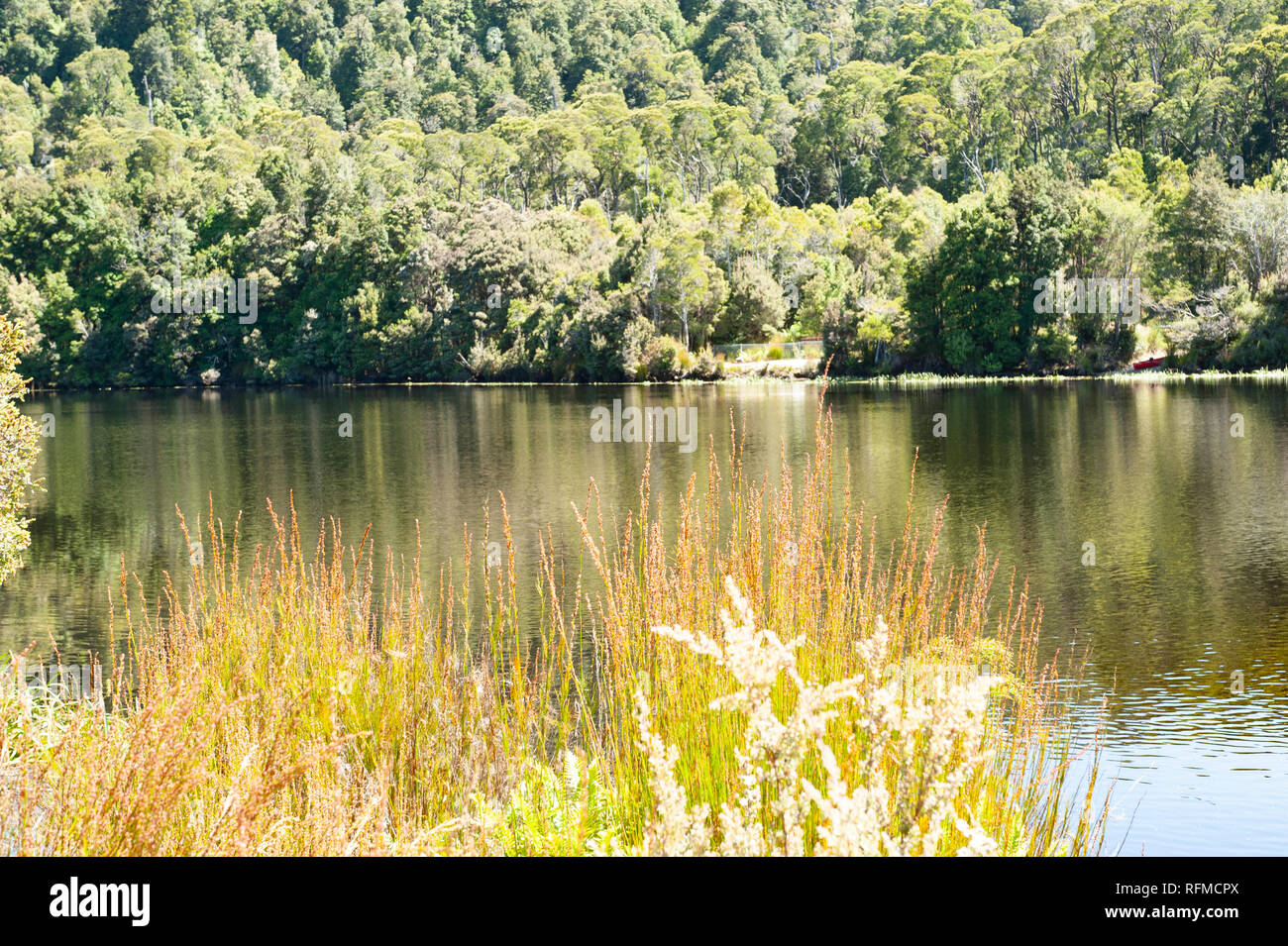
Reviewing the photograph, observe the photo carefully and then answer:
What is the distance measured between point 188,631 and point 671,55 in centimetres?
12841

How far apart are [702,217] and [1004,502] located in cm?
4874

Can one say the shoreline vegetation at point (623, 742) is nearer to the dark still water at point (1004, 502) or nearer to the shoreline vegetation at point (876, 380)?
the dark still water at point (1004, 502)

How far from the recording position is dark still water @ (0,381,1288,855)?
8.96m

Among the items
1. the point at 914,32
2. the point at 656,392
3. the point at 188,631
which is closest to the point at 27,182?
the point at 656,392

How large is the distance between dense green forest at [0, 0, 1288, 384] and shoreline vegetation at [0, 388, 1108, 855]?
28.8m

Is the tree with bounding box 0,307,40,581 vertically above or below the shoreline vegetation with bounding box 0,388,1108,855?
above

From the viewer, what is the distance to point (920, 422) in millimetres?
33188

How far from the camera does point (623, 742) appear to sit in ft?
15.8

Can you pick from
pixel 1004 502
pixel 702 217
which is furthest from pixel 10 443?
pixel 702 217

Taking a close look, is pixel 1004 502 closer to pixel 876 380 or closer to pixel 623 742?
pixel 623 742

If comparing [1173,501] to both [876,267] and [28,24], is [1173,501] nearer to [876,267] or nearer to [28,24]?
[876,267]

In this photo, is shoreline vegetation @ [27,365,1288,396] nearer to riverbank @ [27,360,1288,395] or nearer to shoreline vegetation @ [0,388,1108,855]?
riverbank @ [27,360,1288,395]

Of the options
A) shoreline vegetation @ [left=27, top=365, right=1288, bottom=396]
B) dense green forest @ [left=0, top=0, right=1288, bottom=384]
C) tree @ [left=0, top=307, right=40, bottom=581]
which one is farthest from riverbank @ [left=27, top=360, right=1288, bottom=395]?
tree @ [left=0, top=307, right=40, bottom=581]

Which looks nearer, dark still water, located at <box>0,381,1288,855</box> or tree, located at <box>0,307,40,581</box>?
dark still water, located at <box>0,381,1288,855</box>
